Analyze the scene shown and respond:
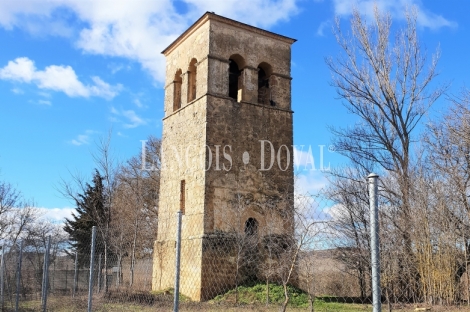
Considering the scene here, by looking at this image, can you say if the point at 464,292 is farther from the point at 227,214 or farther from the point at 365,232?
the point at 227,214

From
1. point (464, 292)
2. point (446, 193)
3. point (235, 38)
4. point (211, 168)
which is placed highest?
point (235, 38)

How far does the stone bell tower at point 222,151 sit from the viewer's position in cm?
1523

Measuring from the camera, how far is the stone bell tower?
600 inches

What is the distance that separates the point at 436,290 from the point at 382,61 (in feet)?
30.8

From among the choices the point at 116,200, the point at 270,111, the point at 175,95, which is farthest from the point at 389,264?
the point at 116,200

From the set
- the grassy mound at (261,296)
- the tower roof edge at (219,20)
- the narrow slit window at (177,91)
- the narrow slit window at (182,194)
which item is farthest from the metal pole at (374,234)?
the narrow slit window at (177,91)

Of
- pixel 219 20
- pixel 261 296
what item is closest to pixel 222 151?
pixel 219 20

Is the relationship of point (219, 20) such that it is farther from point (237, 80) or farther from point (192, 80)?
point (192, 80)

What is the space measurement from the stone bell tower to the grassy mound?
574 mm

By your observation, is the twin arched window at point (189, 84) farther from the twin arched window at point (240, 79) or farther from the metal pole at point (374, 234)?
the metal pole at point (374, 234)

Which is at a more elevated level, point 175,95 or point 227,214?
point 175,95

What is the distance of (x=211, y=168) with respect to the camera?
1553 centimetres

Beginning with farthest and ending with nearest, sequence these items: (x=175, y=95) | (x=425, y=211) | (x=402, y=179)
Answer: (x=175, y=95)
(x=402, y=179)
(x=425, y=211)

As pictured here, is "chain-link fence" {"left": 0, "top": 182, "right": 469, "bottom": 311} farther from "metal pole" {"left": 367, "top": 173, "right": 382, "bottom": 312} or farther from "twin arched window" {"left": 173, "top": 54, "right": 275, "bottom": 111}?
"metal pole" {"left": 367, "top": 173, "right": 382, "bottom": 312}
